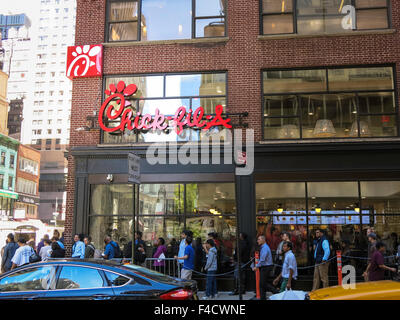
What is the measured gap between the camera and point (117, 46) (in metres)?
16.2

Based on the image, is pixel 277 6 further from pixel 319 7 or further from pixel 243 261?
pixel 243 261

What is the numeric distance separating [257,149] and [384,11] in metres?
7.14

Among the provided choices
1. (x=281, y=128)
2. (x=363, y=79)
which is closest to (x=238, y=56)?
(x=281, y=128)

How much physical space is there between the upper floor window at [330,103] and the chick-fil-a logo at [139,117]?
2052 mm

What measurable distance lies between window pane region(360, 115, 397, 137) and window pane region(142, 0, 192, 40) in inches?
292

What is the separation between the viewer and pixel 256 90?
599 inches

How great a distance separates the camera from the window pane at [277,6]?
15.8 m

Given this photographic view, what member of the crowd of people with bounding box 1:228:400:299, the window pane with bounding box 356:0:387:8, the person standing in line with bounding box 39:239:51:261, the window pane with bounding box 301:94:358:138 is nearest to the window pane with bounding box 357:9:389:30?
the window pane with bounding box 356:0:387:8

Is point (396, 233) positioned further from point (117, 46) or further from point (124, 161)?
point (117, 46)

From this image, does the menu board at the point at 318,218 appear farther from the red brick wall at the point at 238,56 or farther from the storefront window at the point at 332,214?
the red brick wall at the point at 238,56

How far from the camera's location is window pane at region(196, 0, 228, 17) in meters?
16.1

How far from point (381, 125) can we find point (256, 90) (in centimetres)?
464

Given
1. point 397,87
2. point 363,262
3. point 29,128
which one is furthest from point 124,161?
point 29,128

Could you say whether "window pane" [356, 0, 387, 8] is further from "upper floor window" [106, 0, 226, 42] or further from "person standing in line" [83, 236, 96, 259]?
"person standing in line" [83, 236, 96, 259]
